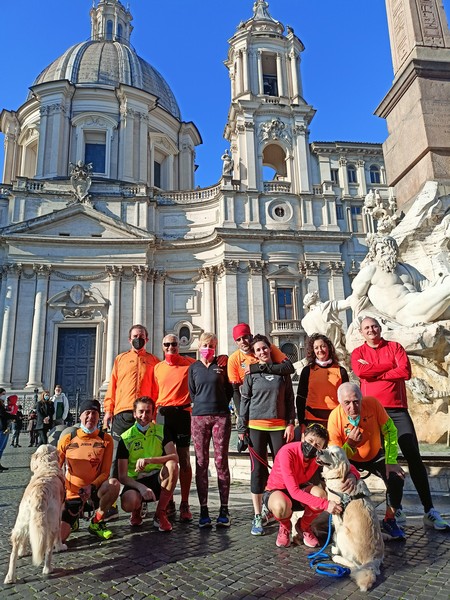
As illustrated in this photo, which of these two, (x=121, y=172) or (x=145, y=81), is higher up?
(x=145, y=81)

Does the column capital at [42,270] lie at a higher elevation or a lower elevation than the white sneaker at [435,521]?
higher

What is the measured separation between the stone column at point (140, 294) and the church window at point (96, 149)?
989 cm

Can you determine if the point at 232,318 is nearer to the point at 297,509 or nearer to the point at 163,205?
the point at 163,205

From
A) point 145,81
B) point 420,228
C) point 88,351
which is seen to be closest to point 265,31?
point 145,81

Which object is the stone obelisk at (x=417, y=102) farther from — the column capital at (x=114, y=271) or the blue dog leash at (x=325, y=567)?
the column capital at (x=114, y=271)

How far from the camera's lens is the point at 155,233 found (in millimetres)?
28766

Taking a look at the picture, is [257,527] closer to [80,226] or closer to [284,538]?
[284,538]

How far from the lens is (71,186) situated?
29.2m

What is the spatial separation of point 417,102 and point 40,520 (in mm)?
8460

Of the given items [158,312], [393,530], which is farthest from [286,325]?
[393,530]

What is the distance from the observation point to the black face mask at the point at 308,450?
366cm

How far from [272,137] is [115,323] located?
15450 millimetres

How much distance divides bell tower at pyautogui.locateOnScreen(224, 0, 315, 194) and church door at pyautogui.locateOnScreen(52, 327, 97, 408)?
13220 mm

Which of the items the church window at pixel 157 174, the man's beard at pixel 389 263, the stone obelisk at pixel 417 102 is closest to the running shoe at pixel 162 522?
the man's beard at pixel 389 263
